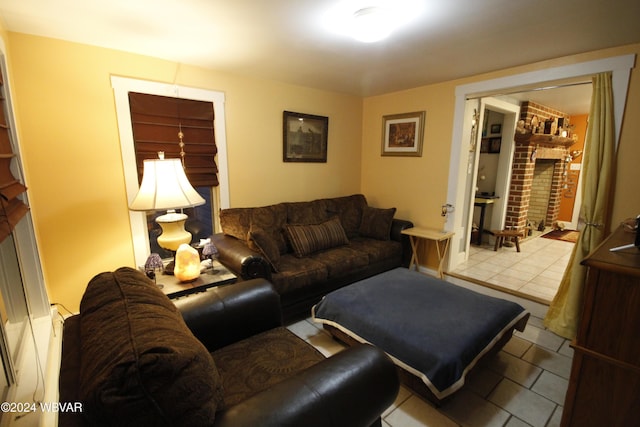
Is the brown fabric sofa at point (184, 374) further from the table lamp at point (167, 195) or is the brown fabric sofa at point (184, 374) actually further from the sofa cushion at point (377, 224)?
the sofa cushion at point (377, 224)

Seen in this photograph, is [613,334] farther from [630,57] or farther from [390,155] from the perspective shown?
[390,155]

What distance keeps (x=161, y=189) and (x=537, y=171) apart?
267 inches

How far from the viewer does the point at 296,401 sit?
0.89 meters

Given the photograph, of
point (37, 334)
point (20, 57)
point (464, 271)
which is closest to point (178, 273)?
point (37, 334)

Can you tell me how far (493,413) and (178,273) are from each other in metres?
2.10

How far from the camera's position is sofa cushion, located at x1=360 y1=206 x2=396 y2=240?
3.42 metres

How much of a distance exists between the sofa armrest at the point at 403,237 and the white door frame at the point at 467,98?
Result: 0.47m

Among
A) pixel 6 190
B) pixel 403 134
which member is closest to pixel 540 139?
pixel 403 134

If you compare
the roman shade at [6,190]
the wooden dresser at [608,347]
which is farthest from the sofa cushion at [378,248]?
the roman shade at [6,190]

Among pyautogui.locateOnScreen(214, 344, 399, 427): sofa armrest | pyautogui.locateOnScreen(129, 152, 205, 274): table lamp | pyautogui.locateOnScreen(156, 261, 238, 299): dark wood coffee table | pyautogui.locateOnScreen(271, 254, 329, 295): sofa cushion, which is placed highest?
pyautogui.locateOnScreen(129, 152, 205, 274): table lamp

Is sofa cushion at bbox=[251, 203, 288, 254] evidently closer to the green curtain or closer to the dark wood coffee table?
the dark wood coffee table

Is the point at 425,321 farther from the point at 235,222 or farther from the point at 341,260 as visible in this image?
the point at 235,222

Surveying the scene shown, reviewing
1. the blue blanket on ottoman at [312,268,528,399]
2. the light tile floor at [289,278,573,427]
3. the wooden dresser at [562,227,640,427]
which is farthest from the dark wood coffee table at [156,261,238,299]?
the wooden dresser at [562,227,640,427]

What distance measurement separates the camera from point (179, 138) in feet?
8.65
